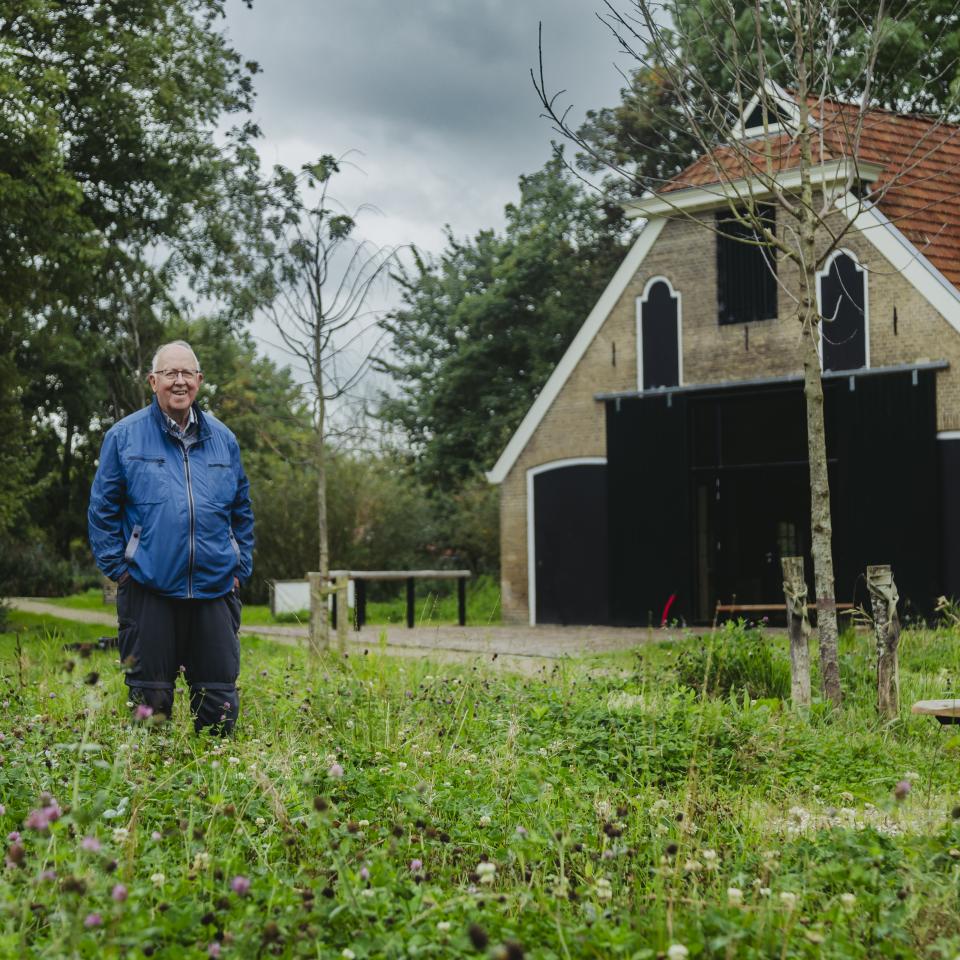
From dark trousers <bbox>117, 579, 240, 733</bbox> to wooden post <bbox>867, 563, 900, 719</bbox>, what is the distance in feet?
13.4

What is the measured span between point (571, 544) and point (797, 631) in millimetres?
11636

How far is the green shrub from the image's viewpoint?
8.38 meters

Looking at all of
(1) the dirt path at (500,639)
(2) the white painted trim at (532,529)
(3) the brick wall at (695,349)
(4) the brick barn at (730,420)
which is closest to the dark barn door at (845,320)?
(4) the brick barn at (730,420)

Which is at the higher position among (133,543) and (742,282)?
(742,282)

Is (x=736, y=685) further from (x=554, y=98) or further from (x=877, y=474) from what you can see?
(x=877, y=474)

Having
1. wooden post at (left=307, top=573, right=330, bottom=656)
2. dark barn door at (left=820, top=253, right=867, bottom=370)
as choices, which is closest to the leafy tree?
dark barn door at (left=820, top=253, right=867, bottom=370)

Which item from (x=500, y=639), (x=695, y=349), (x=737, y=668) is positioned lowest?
(x=500, y=639)

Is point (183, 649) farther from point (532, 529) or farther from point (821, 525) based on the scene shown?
point (532, 529)

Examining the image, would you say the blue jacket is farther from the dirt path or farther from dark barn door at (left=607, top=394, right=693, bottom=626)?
dark barn door at (left=607, top=394, right=693, bottom=626)

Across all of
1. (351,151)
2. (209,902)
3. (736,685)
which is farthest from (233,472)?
(351,151)

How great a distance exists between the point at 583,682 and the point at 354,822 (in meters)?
4.49

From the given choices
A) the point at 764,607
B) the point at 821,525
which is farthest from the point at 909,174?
the point at 821,525

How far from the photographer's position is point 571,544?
19406 mm

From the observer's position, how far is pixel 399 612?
2259 centimetres
